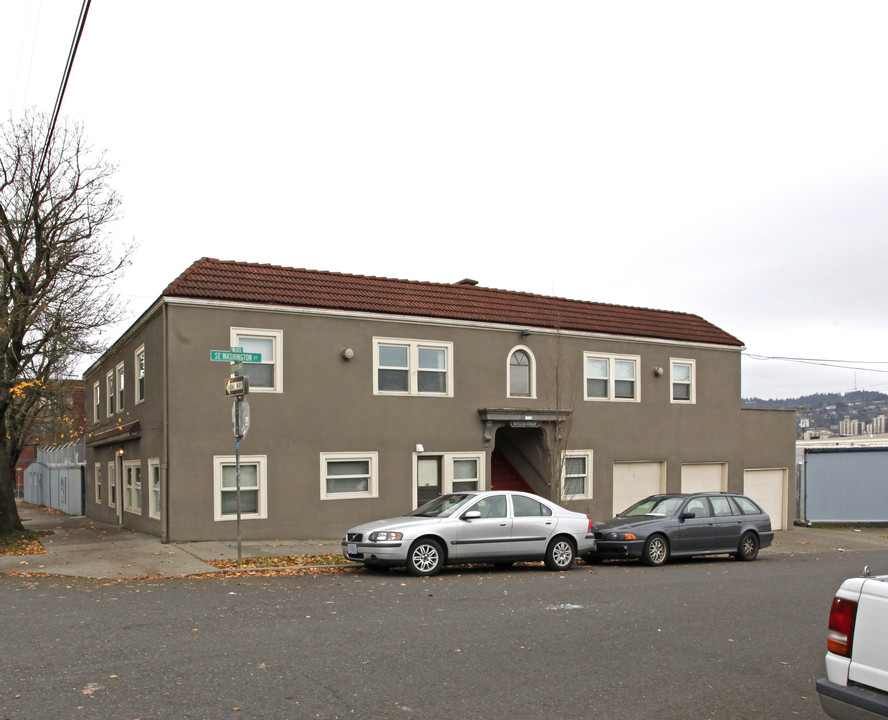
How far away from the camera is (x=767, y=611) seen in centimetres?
1033

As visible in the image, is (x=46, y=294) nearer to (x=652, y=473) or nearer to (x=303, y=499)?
(x=303, y=499)

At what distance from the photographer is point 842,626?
191 inches

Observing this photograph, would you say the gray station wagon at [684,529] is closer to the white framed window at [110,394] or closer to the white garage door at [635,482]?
the white garage door at [635,482]

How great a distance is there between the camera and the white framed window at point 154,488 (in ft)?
60.6

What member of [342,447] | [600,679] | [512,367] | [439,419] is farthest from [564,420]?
[600,679]

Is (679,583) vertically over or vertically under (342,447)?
under

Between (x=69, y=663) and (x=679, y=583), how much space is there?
29.3ft

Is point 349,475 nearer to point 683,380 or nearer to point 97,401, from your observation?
point 683,380

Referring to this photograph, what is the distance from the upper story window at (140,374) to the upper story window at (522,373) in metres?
9.29

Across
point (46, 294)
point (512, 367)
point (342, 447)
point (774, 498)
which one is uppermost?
point (46, 294)

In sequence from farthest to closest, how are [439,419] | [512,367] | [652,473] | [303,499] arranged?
[652,473] → [512,367] → [439,419] → [303,499]

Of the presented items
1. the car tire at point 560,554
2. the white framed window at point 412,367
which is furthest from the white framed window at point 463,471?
the car tire at point 560,554

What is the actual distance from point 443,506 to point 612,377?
1064 centimetres

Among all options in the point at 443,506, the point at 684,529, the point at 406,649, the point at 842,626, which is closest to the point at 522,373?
the point at 684,529
